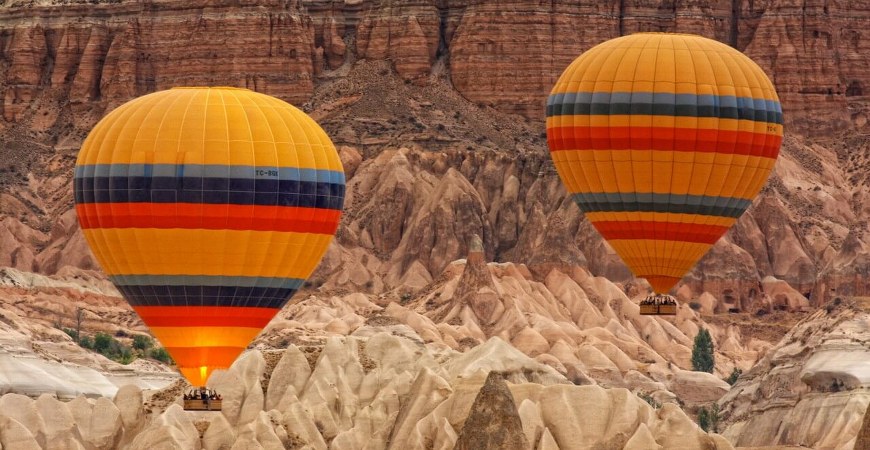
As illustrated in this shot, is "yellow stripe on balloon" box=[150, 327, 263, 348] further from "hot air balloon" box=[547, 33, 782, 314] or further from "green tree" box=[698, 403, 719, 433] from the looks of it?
"green tree" box=[698, 403, 719, 433]

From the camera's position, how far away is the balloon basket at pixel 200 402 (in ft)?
267

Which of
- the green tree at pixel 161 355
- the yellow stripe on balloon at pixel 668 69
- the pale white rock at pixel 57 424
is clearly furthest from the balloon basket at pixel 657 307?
the green tree at pixel 161 355

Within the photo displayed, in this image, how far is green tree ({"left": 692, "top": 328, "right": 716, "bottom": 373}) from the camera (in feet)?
518

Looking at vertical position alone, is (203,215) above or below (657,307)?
above

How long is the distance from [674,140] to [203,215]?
16.3 metres

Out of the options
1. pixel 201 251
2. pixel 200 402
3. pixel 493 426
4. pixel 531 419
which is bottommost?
pixel 531 419

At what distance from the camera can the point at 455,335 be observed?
503 feet

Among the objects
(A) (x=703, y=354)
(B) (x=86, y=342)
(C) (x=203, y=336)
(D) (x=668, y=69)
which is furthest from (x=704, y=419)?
(C) (x=203, y=336)

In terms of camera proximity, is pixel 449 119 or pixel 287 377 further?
pixel 449 119

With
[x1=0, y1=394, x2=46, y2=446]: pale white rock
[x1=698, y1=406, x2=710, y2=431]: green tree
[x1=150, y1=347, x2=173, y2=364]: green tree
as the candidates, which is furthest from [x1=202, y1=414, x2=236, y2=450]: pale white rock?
[x1=150, y1=347, x2=173, y2=364]: green tree

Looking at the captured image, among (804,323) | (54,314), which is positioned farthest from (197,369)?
(54,314)

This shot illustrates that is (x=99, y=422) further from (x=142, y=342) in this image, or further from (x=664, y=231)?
(x=142, y=342)

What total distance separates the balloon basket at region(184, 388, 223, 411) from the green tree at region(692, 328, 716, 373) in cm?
7771

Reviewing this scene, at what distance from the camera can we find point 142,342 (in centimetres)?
16400
